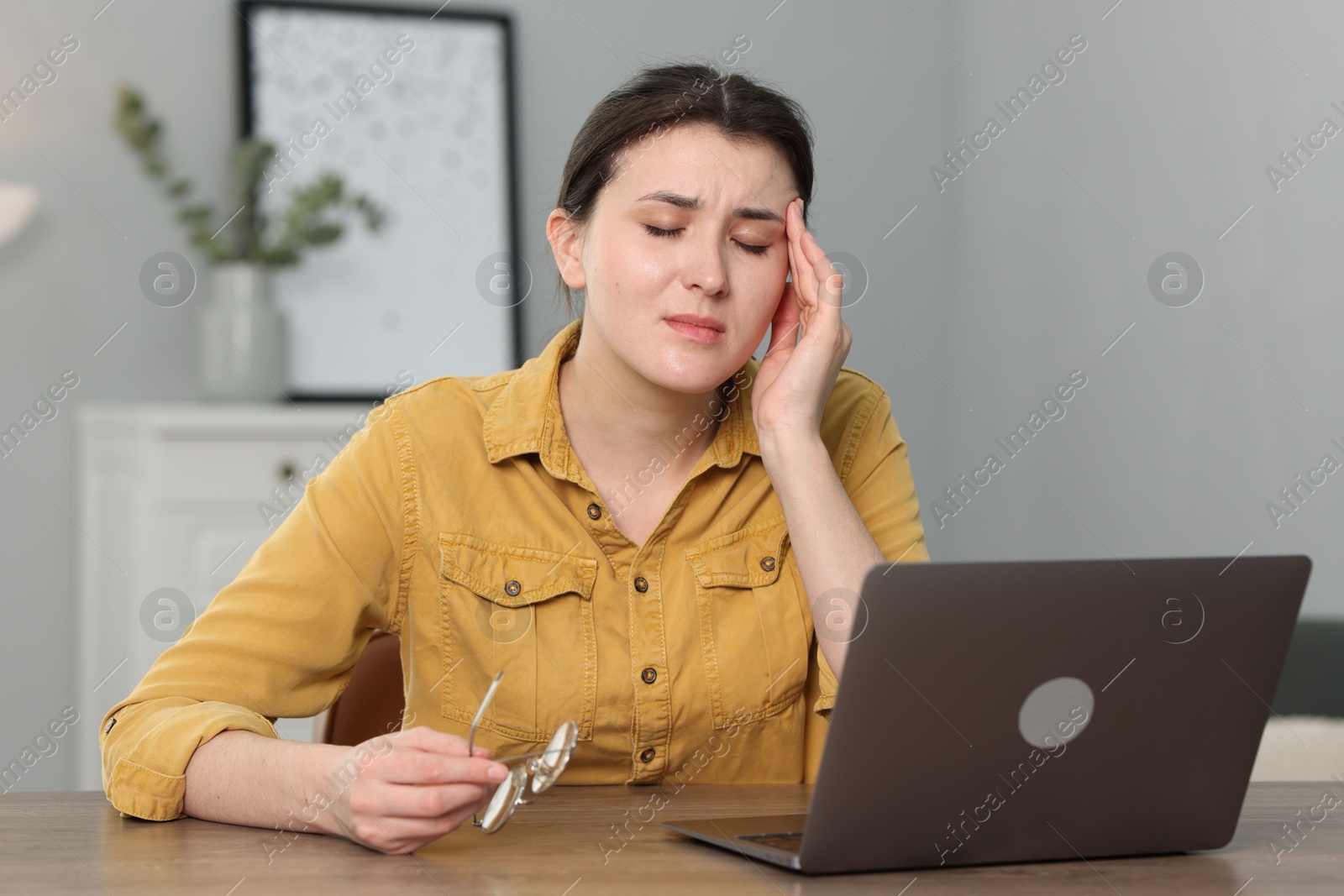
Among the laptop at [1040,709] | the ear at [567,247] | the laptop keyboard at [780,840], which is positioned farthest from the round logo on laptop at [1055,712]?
the ear at [567,247]

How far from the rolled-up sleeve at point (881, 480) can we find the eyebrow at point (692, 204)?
280 millimetres

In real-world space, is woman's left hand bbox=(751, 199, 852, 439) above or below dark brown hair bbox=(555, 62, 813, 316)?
below

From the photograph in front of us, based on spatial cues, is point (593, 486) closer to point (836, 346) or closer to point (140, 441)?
point (836, 346)

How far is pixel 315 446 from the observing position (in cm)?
277

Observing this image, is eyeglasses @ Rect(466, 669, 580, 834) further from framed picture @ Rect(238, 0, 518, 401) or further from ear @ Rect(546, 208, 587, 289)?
framed picture @ Rect(238, 0, 518, 401)

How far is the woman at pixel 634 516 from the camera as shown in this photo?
4.34ft

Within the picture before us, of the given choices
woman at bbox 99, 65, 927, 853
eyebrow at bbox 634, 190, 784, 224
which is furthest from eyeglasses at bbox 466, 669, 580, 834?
eyebrow at bbox 634, 190, 784, 224

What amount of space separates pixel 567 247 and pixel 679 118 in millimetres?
226

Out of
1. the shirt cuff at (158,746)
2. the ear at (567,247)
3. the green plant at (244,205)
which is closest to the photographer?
the shirt cuff at (158,746)

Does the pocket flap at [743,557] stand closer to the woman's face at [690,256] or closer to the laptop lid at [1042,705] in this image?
the woman's face at [690,256]

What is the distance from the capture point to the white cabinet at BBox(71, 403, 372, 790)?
104 inches

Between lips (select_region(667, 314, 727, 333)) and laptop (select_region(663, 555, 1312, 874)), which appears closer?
laptop (select_region(663, 555, 1312, 874))

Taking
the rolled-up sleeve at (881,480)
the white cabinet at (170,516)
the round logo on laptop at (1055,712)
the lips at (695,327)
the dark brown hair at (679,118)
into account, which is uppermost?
the dark brown hair at (679,118)

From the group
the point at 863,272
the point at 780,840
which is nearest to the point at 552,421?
the point at 780,840
